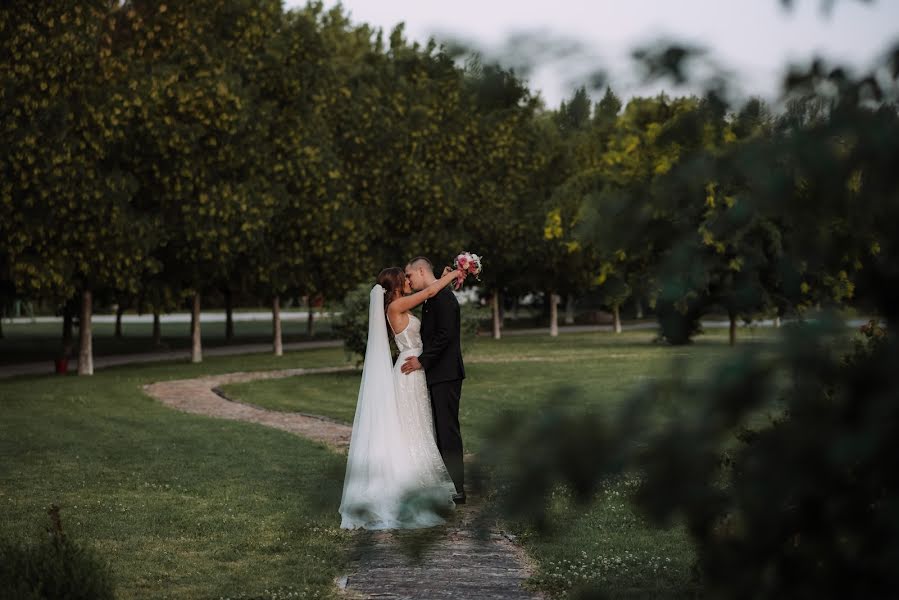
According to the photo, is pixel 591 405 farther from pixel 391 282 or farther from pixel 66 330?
pixel 66 330

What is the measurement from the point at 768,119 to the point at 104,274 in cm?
2815

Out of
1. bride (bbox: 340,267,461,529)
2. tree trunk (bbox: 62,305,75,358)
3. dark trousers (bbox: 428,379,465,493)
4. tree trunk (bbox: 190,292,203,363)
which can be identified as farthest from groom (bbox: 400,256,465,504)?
tree trunk (bbox: 190,292,203,363)

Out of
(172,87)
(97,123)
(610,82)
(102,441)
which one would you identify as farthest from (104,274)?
(610,82)

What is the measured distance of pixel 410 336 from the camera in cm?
1169

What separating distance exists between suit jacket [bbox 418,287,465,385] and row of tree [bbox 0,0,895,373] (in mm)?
2009

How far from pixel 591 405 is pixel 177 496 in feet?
33.7

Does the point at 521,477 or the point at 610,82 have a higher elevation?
the point at 610,82

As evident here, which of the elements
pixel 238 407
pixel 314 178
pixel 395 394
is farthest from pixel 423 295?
pixel 314 178

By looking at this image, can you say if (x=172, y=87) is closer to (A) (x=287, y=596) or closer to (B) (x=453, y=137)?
(B) (x=453, y=137)

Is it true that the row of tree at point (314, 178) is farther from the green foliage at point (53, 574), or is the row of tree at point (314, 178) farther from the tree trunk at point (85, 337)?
the green foliage at point (53, 574)

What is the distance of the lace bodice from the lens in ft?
38.3

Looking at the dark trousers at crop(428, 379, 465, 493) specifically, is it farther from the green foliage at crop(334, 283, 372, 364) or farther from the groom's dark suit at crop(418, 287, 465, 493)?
the green foliage at crop(334, 283, 372, 364)

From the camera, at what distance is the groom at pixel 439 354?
11.4 meters

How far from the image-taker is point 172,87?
101 ft
